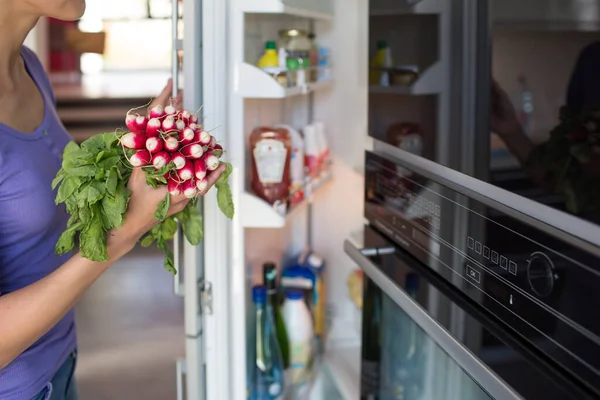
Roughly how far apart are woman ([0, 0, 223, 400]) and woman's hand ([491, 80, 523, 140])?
1.22ft

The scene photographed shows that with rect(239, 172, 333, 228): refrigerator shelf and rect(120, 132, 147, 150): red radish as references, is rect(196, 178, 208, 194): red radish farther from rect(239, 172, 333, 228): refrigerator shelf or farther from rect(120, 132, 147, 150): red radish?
rect(239, 172, 333, 228): refrigerator shelf

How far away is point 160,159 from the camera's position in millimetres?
830

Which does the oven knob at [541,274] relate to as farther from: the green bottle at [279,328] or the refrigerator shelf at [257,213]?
the green bottle at [279,328]

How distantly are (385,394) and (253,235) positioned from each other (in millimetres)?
521

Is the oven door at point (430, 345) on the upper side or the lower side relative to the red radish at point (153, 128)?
lower

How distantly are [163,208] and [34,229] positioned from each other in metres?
0.27

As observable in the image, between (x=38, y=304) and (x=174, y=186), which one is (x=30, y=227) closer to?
(x=38, y=304)

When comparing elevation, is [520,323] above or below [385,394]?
above

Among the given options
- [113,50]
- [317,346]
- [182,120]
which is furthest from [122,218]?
[113,50]

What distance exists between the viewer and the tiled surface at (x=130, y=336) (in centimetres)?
285

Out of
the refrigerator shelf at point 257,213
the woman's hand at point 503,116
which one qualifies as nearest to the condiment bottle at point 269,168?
the refrigerator shelf at point 257,213

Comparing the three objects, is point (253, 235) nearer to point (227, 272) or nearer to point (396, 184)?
point (227, 272)

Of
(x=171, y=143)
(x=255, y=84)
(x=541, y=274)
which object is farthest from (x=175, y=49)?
(x=541, y=274)

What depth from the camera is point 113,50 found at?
9438mm
